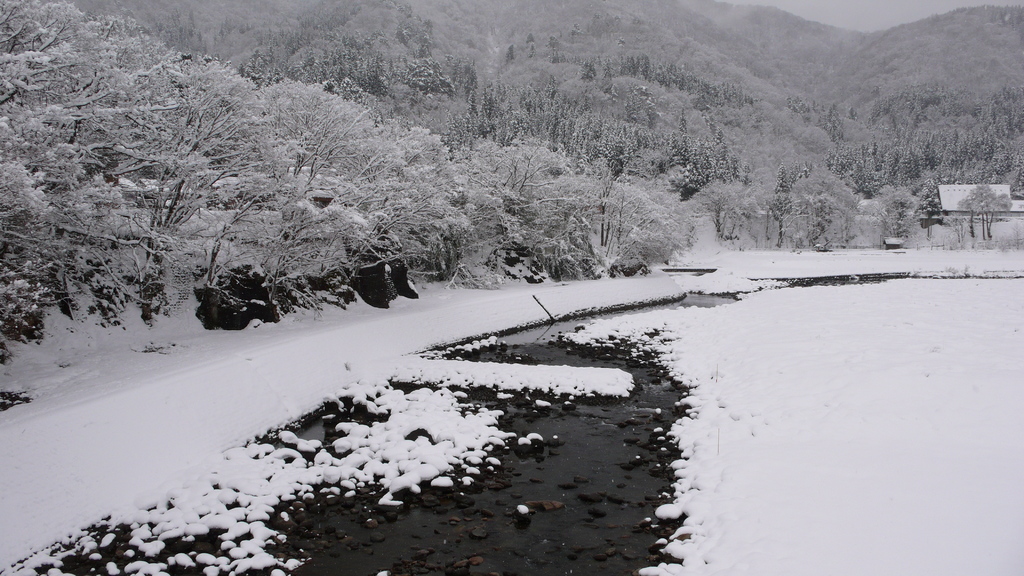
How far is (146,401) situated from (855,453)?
41.9 ft

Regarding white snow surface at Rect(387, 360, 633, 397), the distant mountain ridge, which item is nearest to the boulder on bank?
white snow surface at Rect(387, 360, 633, 397)

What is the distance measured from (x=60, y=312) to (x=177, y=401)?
7051 millimetres

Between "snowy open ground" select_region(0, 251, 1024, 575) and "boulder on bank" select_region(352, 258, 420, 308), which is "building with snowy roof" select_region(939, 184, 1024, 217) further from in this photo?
"boulder on bank" select_region(352, 258, 420, 308)

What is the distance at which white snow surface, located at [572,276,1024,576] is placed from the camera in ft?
18.7

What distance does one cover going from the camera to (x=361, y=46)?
152m

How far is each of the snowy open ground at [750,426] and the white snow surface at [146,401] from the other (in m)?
0.04

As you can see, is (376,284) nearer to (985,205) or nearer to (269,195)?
(269,195)

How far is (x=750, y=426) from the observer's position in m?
9.76

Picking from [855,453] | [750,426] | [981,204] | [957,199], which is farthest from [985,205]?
[855,453]

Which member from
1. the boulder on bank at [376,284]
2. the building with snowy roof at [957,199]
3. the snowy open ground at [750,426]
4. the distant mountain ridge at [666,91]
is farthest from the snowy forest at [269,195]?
the distant mountain ridge at [666,91]

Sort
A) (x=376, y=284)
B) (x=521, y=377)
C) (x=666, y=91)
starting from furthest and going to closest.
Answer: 1. (x=666, y=91)
2. (x=376, y=284)
3. (x=521, y=377)

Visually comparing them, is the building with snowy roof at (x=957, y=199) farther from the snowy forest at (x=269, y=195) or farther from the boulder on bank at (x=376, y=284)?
the boulder on bank at (x=376, y=284)

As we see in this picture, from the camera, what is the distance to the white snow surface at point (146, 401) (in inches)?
303

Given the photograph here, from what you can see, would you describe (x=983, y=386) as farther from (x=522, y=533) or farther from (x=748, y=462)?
(x=522, y=533)
